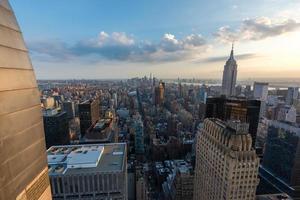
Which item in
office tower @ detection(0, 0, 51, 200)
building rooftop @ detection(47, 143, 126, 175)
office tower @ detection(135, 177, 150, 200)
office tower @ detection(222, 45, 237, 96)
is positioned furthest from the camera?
office tower @ detection(222, 45, 237, 96)

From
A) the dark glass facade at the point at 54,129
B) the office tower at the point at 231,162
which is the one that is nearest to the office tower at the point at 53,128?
the dark glass facade at the point at 54,129

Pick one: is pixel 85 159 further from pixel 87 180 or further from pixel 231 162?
pixel 231 162

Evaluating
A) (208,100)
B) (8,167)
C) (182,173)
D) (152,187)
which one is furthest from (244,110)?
(8,167)

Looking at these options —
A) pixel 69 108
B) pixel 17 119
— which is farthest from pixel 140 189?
pixel 69 108

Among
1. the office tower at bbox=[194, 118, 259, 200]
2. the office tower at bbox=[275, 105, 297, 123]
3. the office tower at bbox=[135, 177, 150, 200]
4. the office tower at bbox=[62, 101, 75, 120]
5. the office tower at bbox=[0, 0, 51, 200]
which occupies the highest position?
the office tower at bbox=[0, 0, 51, 200]

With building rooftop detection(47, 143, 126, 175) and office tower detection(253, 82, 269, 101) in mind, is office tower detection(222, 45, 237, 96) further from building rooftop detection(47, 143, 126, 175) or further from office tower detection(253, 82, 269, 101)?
building rooftop detection(47, 143, 126, 175)

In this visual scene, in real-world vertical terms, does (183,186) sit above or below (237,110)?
below

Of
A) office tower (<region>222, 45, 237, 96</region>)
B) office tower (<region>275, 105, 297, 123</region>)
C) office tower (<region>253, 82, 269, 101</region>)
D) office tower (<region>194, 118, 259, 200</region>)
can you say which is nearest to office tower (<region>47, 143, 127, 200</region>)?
office tower (<region>194, 118, 259, 200</region>)
